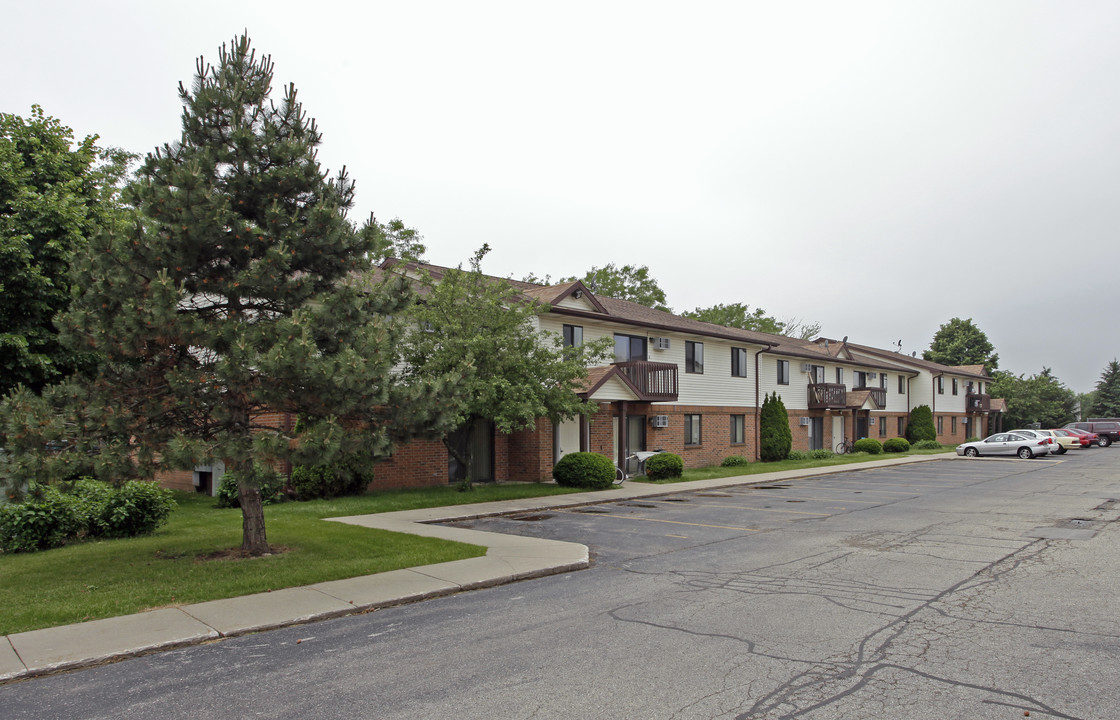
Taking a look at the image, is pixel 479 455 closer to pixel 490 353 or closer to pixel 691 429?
pixel 490 353

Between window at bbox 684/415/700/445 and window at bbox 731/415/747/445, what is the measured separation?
9.15 feet

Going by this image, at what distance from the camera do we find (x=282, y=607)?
773cm

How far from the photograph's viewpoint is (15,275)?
42.6 ft

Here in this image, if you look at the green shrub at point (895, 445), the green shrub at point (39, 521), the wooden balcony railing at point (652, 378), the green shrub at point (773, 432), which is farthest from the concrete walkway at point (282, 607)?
the green shrub at point (895, 445)

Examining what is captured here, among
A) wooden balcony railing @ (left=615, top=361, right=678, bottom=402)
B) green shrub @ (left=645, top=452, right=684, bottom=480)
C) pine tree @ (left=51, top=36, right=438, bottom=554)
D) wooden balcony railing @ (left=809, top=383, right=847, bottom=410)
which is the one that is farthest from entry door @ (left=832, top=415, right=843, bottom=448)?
pine tree @ (left=51, top=36, right=438, bottom=554)

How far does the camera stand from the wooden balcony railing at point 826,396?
36938 millimetres

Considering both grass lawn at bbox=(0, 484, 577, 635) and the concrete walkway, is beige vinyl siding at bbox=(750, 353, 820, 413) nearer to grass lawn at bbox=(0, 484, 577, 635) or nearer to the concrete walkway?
the concrete walkway

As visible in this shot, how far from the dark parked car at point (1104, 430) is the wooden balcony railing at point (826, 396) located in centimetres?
2621

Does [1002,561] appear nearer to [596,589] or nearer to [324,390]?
[596,589]

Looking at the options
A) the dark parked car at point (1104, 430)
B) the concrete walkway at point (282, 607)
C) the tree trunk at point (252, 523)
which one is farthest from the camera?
the dark parked car at point (1104, 430)

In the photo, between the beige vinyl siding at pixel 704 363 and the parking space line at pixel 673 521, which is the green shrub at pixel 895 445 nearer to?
the beige vinyl siding at pixel 704 363

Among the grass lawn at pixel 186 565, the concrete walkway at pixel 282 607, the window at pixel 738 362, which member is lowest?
the concrete walkway at pixel 282 607

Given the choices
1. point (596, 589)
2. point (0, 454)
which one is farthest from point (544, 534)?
point (0, 454)

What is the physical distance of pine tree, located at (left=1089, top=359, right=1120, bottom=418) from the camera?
86756 mm
